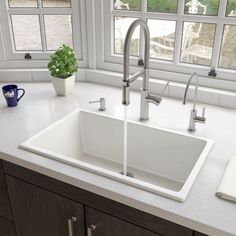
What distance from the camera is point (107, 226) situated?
1201 millimetres

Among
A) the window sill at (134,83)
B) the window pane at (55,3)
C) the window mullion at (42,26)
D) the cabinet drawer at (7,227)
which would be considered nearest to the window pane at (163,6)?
the window sill at (134,83)

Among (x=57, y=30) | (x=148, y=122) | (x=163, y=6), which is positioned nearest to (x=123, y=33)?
(x=163, y=6)

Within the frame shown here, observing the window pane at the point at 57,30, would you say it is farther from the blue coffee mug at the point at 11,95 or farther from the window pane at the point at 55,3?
the blue coffee mug at the point at 11,95

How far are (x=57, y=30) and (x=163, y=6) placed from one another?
685 mm

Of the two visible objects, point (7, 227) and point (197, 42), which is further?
point (197, 42)

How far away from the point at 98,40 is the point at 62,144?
0.75 metres

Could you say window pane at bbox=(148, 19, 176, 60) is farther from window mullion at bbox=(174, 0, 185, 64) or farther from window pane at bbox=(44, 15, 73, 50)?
window pane at bbox=(44, 15, 73, 50)

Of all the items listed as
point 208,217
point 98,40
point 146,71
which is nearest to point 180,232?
point 208,217

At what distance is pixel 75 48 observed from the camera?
2064 millimetres

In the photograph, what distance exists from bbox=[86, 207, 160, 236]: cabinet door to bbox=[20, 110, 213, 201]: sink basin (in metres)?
0.21

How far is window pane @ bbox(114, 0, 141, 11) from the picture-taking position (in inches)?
72.9

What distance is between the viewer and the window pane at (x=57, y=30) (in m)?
2.03

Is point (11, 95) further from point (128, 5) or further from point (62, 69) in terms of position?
point (128, 5)

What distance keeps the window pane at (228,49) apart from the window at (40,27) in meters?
0.83
